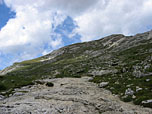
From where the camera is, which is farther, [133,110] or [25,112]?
[133,110]

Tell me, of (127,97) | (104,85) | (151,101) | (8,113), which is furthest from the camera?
(104,85)

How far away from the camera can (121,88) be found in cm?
2006

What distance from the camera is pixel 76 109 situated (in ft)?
42.0

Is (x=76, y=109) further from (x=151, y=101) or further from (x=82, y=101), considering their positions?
(x=151, y=101)

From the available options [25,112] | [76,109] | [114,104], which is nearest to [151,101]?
[114,104]

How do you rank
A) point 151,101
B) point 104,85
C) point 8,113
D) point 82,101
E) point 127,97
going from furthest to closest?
point 104,85, point 127,97, point 82,101, point 151,101, point 8,113

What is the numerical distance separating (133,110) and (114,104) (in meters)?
2.00

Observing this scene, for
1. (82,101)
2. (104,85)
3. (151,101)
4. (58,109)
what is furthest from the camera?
(104,85)

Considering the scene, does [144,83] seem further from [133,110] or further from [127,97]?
[133,110]

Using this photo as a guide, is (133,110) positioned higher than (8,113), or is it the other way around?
(8,113)

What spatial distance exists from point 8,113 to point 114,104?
32.5 ft

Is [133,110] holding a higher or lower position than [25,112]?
lower

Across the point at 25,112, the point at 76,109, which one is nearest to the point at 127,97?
the point at 76,109

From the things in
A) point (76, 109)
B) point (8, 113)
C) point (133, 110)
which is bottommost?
point (133, 110)
